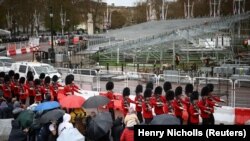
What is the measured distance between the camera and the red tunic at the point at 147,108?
41.3 feet

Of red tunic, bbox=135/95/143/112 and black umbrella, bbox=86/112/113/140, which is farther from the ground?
black umbrella, bbox=86/112/113/140

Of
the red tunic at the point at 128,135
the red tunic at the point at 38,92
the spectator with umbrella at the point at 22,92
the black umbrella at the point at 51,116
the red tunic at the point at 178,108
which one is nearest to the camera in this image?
the red tunic at the point at 128,135

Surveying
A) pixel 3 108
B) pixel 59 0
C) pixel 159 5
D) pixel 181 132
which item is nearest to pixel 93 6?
pixel 59 0

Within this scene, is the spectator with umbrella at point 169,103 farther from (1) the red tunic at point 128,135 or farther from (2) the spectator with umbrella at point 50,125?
(1) the red tunic at point 128,135

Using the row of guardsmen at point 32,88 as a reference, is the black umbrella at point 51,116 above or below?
above

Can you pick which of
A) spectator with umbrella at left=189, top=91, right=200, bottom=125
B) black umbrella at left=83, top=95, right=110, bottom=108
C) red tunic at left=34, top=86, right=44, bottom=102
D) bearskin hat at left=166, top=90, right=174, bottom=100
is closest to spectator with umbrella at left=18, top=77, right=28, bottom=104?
red tunic at left=34, top=86, right=44, bottom=102

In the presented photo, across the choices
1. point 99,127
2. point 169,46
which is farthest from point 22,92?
point 169,46

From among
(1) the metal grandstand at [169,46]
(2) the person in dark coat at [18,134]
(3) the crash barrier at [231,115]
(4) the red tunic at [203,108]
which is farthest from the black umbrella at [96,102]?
(1) the metal grandstand at [169,46]

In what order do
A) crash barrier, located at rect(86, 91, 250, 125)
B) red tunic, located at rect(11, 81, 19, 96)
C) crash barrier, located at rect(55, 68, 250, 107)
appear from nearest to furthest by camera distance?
crash barrier, located at rect(86, 91, 250, 125) < crash barrier, located at rect(55, 68, 250, 107) < red tunic, located at rect(11, 81, 19, 96)

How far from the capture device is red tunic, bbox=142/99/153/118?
12.6 m

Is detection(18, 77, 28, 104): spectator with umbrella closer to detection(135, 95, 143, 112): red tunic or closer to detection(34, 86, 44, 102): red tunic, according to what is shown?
detection(34, 86, 44, 102): red tunic

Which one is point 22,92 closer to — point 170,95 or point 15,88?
point 15,88

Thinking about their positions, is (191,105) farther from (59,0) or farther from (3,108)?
(59,0)

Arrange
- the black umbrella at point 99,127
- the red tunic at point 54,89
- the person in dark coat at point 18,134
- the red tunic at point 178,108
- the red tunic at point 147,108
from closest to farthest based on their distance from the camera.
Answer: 1. the black umbrella at point 99,127
2. the person in dark coat at point 18,134
3. the red tunic at point 178,108
4. the red tunic at point 147,108
5. the red tunic at point 54,89
